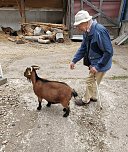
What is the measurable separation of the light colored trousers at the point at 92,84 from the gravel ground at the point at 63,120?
0.57 feet

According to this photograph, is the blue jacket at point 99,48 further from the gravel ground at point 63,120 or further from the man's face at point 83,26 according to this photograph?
the gravel ground at point 63,120

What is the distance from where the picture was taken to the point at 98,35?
3334 mm

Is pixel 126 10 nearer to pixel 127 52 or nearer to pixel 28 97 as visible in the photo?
pixel 127 52

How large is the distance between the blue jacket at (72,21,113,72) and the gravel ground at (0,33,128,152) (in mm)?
934

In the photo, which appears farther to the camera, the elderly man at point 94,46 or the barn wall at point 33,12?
the barn wall at point 33,12

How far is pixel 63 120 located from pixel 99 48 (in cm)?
132

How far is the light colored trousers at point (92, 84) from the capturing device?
3887mm

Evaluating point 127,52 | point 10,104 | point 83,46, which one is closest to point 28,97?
point 10,104

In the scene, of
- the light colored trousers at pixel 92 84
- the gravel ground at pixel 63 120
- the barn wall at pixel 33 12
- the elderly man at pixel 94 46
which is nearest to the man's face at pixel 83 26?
the elderly man at pixel 94 46

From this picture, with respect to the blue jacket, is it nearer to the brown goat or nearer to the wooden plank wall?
the brown goat

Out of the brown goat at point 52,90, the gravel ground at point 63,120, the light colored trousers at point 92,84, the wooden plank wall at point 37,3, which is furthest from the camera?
the wooden plank wall at point 37,3

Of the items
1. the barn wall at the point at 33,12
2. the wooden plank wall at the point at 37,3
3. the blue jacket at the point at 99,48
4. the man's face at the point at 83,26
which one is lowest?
the barn wall at the point at 33,12

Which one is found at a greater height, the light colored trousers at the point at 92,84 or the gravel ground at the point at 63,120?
the light colored trousers at the point at 92,84

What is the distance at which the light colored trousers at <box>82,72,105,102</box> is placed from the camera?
Answer: 3887mm
